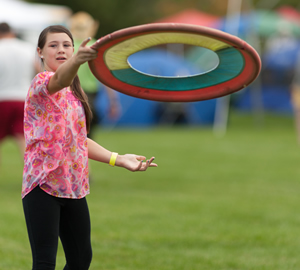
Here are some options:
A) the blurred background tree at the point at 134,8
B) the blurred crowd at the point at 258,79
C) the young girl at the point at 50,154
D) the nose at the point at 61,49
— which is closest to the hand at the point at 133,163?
the young girl at the point at 50,154

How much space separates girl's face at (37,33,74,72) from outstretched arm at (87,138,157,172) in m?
0.46

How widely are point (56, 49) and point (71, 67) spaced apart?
0.40 m

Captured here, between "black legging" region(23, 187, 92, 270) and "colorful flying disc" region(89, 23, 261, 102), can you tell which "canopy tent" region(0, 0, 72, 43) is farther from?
"black legging" region(23, 187, 92, 270)

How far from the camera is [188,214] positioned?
6020 mm

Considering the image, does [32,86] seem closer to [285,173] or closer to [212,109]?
[285,173]

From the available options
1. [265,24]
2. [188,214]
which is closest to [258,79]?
[265,24]

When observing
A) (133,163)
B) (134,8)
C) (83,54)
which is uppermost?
(134,8)

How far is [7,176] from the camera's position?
8.45 metres

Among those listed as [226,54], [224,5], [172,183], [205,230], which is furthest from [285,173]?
[224,5]

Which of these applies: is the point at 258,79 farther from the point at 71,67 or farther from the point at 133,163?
the point at 71,67

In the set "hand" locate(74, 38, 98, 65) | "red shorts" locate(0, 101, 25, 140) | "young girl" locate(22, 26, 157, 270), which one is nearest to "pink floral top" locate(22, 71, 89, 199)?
"young girl" locate(22, 26, 157, 270)

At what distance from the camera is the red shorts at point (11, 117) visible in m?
6.73

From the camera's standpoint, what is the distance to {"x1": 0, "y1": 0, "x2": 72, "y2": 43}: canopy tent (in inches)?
674

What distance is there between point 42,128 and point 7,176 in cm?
578
